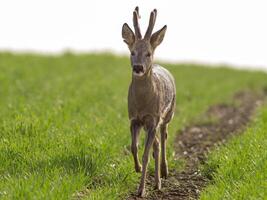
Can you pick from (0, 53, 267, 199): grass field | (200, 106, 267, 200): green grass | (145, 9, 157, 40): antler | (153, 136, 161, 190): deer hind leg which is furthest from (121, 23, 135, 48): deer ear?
(200, 106, 267, 200): green grass

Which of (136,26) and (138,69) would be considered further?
(136,26)

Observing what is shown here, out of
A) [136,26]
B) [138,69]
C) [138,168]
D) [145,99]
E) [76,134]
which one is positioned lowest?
[138,168]

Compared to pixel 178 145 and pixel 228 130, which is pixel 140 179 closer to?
pixel 178 145

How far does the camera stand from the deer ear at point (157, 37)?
28.8 ft

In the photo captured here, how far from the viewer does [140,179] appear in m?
9.17

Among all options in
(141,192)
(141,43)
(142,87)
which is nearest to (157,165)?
(141,192)

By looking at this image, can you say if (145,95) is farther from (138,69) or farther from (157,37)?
(157,37)

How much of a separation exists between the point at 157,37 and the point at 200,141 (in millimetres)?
4451

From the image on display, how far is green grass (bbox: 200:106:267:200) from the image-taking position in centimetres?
808

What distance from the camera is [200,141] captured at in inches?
505

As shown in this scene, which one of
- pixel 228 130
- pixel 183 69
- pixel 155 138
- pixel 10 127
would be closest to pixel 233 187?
pixel 155 138

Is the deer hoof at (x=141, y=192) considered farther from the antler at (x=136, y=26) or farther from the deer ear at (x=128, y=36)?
the antler at (x=136, y=26)

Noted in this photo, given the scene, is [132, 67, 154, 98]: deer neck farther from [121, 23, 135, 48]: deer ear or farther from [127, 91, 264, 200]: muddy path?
[127, 91, 264, 200]: muddy path

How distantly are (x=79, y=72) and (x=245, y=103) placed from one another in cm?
529
